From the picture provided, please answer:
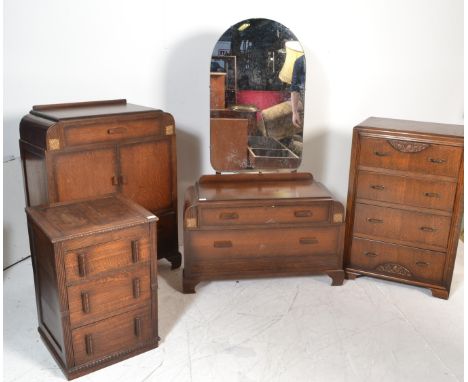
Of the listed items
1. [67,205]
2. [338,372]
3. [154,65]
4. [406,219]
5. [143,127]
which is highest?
[154,65]

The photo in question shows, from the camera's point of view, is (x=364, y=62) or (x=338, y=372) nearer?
(x=338, y=372)

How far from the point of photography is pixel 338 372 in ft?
6.93

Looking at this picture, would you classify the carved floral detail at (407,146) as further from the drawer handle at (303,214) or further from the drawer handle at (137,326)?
the drawer handle at (137,326)

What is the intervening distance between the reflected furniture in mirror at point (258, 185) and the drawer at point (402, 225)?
0.17 metres

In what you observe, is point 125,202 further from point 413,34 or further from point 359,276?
point 413,34

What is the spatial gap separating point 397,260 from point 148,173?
1.49 meters

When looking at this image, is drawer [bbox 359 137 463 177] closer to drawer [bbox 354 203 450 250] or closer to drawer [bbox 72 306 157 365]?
drawer [bbox 354 203 450 250]

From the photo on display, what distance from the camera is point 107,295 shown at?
6.75 feet

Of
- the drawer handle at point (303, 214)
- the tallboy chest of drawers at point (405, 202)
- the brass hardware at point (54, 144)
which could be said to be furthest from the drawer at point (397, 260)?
the brass hardware at point (54, 144)

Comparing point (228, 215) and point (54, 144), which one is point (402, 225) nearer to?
point (228, 215)

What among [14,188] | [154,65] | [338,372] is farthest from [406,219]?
[14,188]

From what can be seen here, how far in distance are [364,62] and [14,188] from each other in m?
2.29

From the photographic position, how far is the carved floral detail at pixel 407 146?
2.56 m

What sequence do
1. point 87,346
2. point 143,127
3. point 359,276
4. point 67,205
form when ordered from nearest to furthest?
1. point 87,346
2. point 67,205
3. point 143,127
4. point 359,276
